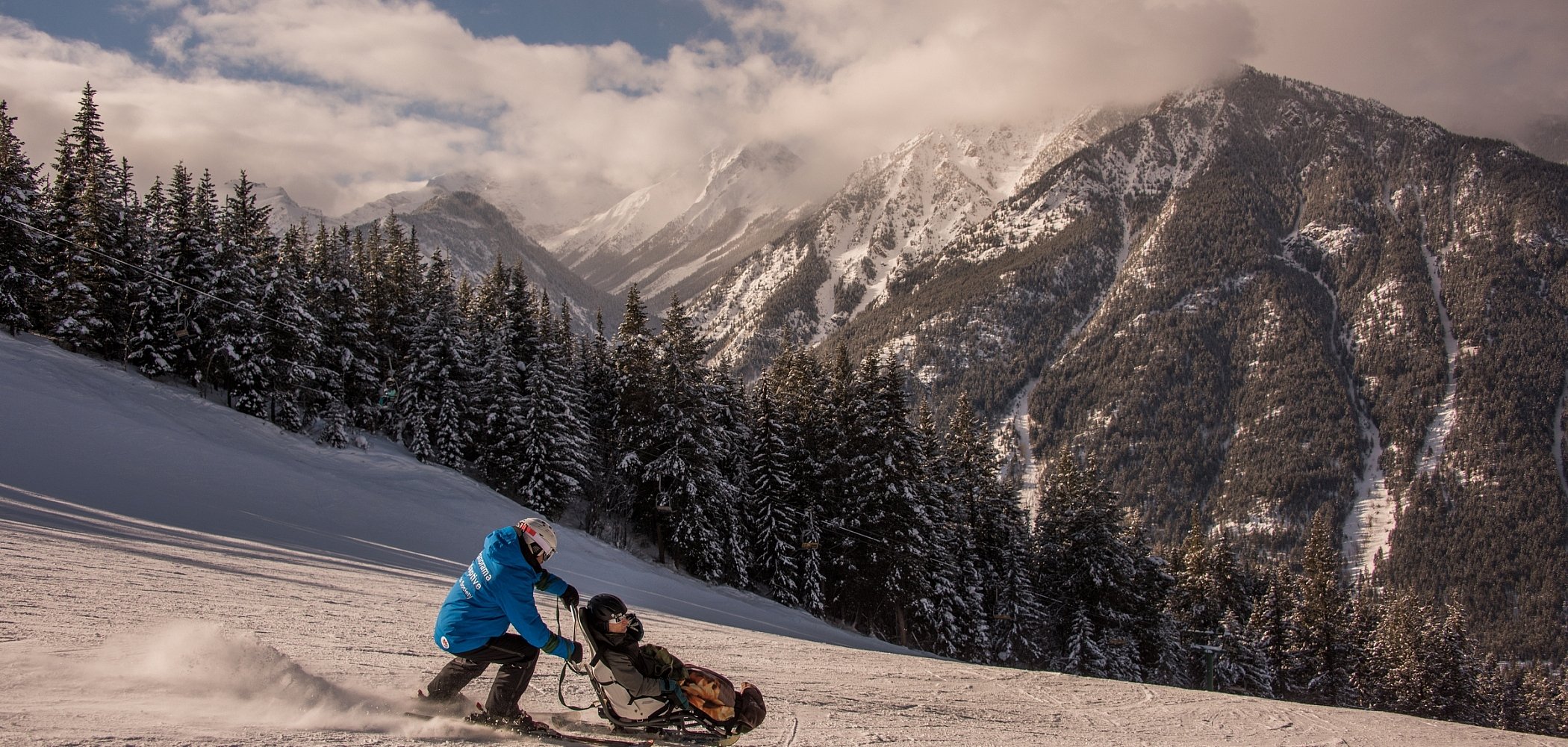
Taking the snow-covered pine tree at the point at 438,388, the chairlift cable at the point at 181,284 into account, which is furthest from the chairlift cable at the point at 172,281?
the snow-covered pine tree at the point at 438,388

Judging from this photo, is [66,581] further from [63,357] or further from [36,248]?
[36,248]

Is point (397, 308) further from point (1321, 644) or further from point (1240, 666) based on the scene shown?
point (1321, 644)

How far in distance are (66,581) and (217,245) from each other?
30.4 m

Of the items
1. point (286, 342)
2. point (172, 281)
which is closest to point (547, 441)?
point (286, 342)

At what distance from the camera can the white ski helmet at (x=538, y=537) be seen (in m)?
6.25

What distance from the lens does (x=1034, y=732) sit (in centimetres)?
935

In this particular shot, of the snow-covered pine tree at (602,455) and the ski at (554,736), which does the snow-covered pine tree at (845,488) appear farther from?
the ski at (554,736)

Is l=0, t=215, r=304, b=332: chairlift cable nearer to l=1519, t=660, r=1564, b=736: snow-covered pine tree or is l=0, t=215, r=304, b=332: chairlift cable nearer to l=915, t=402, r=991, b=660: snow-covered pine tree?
l=915, t=402, r=991, b=660: snow-covered pine tree

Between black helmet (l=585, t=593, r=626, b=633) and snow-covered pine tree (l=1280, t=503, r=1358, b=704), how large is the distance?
56.3m

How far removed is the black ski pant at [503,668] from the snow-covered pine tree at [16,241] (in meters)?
37.5

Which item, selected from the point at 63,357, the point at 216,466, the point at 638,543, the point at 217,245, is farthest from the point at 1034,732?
the point at 217,245

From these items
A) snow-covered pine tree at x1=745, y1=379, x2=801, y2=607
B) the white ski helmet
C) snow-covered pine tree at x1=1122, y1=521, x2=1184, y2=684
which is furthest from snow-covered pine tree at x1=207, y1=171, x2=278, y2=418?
snow-covered pine tree at x1=1122, y1=521, x2=1184, y2=684

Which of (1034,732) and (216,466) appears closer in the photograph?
(1034,732)

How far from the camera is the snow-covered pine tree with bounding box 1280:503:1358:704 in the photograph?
162 ft
